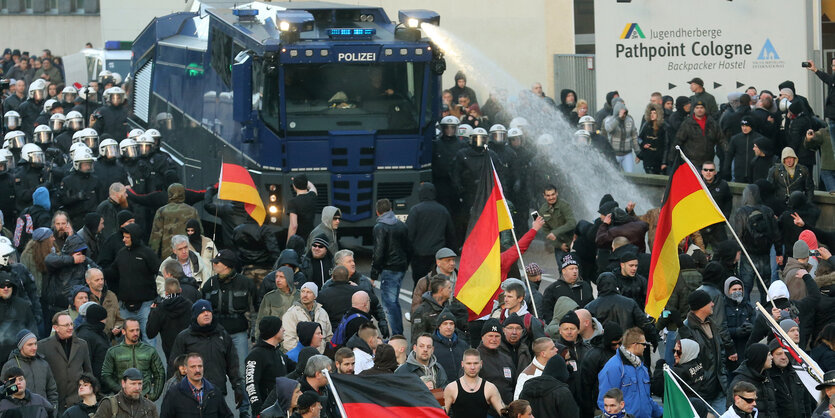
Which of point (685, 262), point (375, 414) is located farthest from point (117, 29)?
point (375, 414)

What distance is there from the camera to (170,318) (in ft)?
52.3

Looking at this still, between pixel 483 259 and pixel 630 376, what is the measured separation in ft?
8.05

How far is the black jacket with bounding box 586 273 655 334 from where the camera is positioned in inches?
590

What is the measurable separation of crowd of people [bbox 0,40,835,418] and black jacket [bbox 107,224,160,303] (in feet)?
0.08

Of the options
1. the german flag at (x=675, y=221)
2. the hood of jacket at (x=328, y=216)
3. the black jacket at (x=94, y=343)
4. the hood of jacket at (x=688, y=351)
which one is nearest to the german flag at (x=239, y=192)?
the hood of jacket at (x=328, y=216)

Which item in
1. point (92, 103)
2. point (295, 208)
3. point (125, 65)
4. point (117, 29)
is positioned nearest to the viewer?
point (295, 208)

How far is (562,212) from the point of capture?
64.2ft

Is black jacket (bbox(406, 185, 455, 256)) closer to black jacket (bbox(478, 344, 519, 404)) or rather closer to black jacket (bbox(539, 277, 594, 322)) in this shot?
black jacket (bbox(539, 277, 594, 322))

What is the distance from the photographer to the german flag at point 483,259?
606 inches

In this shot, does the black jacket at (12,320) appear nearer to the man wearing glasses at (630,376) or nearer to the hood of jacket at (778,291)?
the man wearing glasses at (630,376)

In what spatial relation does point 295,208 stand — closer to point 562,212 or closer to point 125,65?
point 562,212

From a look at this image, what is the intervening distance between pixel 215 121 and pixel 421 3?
16126 millimetres

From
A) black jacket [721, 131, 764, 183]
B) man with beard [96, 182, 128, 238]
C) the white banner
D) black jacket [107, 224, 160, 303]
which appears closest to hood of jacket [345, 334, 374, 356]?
black jacket [107, 224, 160, 303]

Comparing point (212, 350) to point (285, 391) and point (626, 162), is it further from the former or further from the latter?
point (626, 162)
